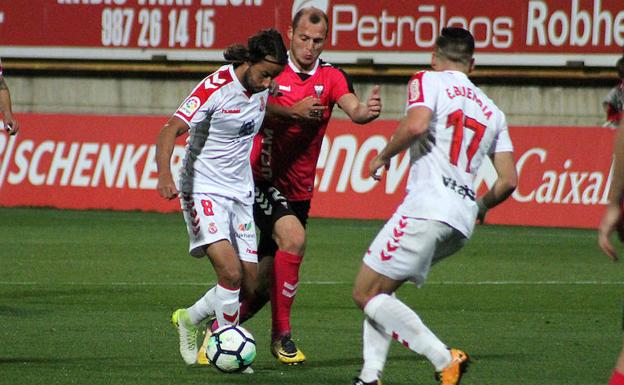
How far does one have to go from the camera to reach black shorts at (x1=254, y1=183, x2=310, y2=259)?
9008 mm

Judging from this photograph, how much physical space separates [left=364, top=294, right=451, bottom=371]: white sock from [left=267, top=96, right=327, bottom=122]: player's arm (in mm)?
2008

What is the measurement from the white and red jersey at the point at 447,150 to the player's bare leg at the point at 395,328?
0.39m

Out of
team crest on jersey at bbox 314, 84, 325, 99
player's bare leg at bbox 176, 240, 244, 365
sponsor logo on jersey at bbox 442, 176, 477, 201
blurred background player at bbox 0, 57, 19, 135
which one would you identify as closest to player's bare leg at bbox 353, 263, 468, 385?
sponsor logo on jersey at bbox 442, 176, 477, 201

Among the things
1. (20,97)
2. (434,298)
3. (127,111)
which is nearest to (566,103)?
(127,111)

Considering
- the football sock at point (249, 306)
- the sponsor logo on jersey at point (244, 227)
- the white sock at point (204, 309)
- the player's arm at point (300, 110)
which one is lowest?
the football sock at point (249, 306)

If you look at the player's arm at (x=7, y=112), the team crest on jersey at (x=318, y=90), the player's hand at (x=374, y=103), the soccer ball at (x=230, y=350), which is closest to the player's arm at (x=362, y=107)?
the player's hand at (x=374, y=103)

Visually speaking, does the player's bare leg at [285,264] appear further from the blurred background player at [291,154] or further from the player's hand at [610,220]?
the player's hand at [610,220]

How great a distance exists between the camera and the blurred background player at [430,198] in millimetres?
7035

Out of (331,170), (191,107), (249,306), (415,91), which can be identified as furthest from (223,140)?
(331,170)

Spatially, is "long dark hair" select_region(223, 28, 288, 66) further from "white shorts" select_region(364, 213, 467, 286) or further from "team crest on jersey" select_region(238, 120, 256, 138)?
"white shorts" select_region(364, 213, 467, 286)

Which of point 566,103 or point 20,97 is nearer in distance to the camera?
point 566,103

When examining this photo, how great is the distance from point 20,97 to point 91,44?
1943 mm

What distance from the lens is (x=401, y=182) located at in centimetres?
2034

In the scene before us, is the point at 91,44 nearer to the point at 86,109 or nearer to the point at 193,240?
the point at 86,109
